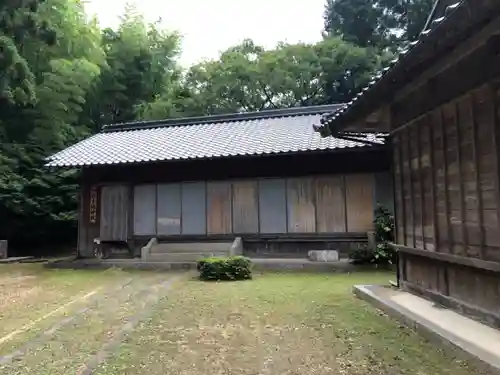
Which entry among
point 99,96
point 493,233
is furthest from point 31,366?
point 99,96

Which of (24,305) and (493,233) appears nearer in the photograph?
(493,233)

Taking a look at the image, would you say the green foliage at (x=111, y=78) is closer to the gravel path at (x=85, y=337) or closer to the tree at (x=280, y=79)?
the tree at (x=280, y=79)

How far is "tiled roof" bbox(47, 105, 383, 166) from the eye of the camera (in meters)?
11.5

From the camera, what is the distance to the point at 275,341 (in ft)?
14.2

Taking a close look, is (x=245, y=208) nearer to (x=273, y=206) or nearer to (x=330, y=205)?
(x=273, y=206)

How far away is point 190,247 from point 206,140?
3333 mm

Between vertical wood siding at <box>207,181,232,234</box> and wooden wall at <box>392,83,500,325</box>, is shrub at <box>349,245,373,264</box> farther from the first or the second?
wooden wall at <box>392,83,500,325</box>

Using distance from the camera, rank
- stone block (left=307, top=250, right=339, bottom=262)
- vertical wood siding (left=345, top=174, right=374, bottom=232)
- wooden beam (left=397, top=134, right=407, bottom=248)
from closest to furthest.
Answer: wooden beam (left=397, top=134, right=407, bottom=248), stone block (left=307, top=250, right=339, bottom=262), vertical wood siding (left=345, top=174, right=374, bottom=232)

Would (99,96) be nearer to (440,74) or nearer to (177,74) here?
(177,74)

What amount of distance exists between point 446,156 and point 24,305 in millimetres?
5884

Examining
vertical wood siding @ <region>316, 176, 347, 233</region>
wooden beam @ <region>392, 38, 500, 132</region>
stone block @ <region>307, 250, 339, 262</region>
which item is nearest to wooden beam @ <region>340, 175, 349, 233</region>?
vertical wood siding @ <region>316, 176, 347, 233</region>

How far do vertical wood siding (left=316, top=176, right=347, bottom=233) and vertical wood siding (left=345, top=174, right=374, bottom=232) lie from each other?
0.14 m

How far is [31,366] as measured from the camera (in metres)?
3.72

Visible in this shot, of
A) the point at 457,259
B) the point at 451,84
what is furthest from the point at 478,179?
the point at 451,84
